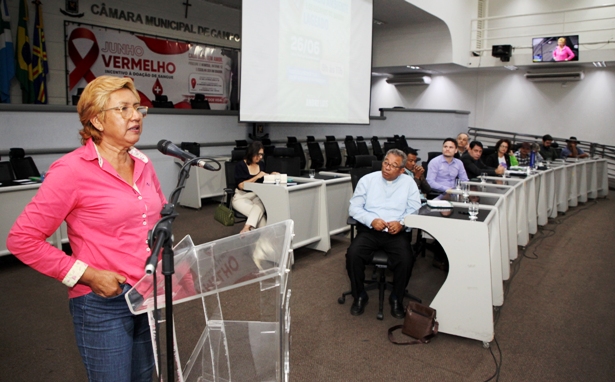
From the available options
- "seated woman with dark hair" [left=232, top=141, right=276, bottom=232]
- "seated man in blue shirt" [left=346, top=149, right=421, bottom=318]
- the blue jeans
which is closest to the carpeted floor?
"seated man in blue shirt" [left=346, top=149, right=421, bottom=318]

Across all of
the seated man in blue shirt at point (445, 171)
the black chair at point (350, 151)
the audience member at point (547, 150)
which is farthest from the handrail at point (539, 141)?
the seated man in blue shirt at point (445, 171)

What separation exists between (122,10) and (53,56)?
5.24 ft

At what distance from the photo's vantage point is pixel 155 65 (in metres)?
9.24

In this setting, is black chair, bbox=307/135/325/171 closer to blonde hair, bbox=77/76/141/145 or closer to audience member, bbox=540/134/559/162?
audience member, bbox=540/134/559/162

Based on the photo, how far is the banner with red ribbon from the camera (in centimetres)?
812

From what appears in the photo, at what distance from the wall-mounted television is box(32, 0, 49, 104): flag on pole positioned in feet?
34.0

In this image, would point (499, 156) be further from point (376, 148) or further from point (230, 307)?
point (230, 307)

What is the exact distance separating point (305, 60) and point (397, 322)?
166 inches

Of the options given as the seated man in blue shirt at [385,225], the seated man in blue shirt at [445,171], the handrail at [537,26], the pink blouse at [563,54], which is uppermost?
the handrail at [537,26]

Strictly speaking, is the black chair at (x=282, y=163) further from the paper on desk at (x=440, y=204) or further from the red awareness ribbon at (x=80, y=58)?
the red awareness ribbon at (x=80, y=58)

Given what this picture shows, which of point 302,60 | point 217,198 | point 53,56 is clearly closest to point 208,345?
point 302,60

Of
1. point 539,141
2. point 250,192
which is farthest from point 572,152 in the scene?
point 250,192

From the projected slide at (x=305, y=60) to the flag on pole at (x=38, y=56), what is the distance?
398cm

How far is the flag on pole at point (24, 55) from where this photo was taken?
7184 millimetres
